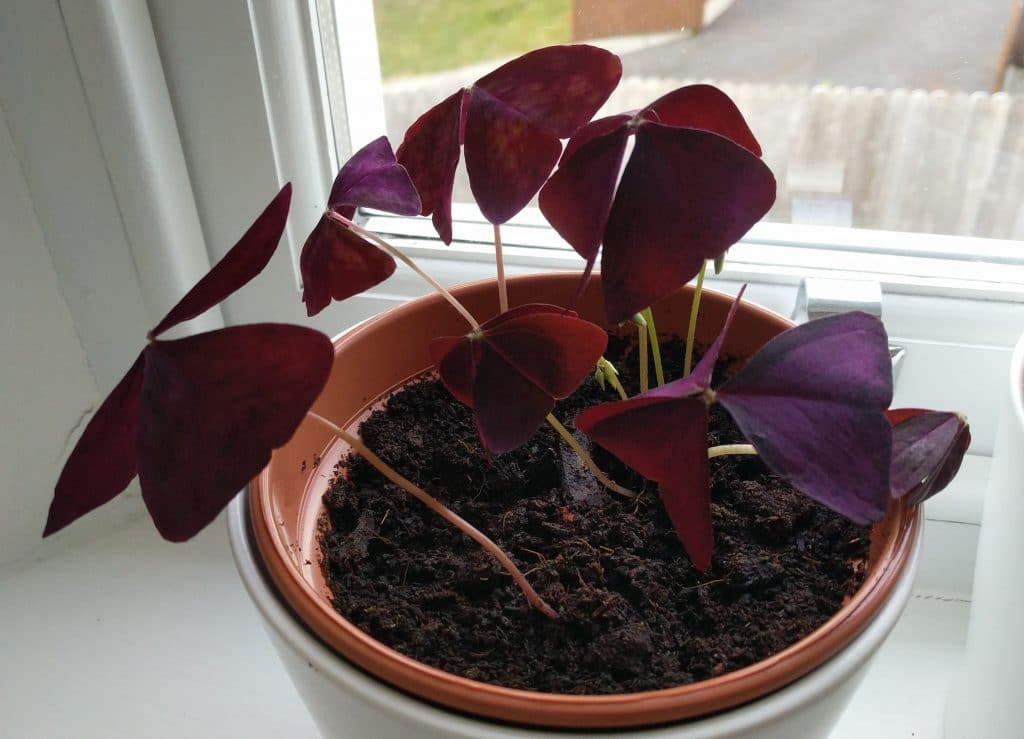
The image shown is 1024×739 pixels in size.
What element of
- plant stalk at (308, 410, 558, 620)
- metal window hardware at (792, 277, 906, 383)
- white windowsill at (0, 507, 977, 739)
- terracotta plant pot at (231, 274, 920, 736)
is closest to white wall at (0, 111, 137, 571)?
white windowsill at (0, 507, 977, 739)

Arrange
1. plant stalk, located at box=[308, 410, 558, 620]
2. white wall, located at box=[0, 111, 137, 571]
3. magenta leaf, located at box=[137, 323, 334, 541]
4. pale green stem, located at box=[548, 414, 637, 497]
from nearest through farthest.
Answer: magenta leaf, located at box=[137, 323, 334, 541]
plant stalk, located at box=[308, 410, 558, 620]
pale green stem, located at box=[548, 414, 637, 497]
white wall, located at box=[0, 111, 137, 571]

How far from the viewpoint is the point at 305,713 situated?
0.78m

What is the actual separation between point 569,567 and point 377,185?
0.25m

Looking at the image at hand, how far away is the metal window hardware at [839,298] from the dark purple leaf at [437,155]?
1.24 ft

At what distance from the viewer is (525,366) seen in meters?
0.49

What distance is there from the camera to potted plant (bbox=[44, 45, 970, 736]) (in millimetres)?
402

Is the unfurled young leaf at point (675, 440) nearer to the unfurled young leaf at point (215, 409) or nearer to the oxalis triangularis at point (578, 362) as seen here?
the oxalis triangularis at point (578, 362)

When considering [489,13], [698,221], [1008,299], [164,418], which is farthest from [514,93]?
[1008,299]

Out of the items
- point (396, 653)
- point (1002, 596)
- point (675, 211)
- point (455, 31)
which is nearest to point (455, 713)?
point (396, 653)

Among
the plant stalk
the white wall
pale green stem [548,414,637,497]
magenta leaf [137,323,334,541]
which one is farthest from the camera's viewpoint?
the white wall

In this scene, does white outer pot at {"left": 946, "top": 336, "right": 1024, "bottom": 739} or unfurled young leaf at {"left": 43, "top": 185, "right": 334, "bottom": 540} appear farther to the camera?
white outer pot at {"left": 946, "top": 336, "right": 1024, "bottom": 739}

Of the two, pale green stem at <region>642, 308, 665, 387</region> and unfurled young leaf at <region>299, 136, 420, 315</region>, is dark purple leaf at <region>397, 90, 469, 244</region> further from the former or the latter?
pale green stem at <region>642, 308, 665, 387</region>

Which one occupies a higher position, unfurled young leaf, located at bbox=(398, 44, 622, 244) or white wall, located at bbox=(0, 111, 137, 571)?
unfurled young leaf, located at bbox=(398, 44, 622, 244)

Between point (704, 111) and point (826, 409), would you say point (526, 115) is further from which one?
point (826, 409)
